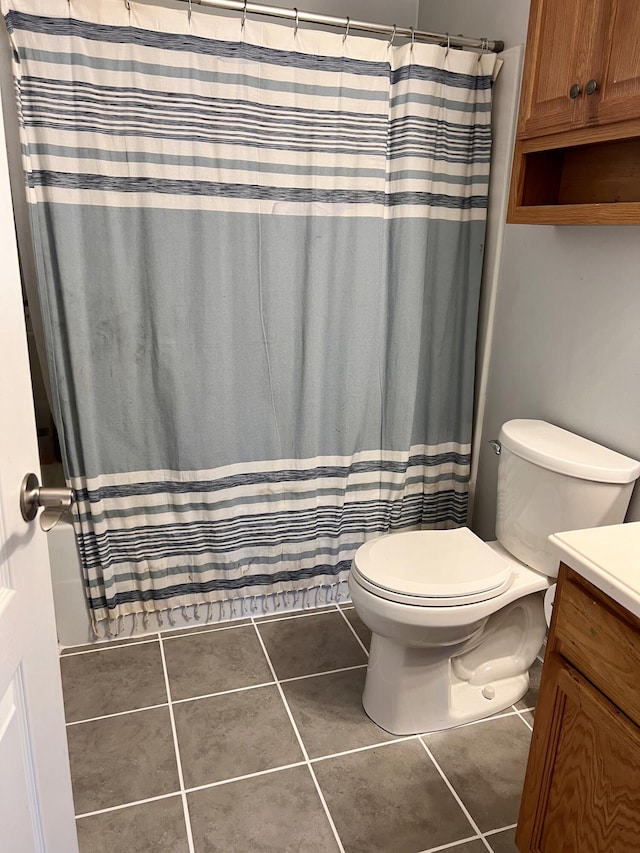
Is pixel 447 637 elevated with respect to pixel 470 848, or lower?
elevated

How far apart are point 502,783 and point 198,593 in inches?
44.6

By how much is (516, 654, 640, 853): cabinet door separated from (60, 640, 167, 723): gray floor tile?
1.13 meters

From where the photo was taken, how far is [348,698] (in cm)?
203

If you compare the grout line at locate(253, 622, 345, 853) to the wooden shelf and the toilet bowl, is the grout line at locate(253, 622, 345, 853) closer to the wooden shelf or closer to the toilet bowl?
the toilet bowl

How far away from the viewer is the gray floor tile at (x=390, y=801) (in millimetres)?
1583

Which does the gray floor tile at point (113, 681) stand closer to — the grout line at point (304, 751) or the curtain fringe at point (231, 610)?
the curtain fringe at point (231, 610)

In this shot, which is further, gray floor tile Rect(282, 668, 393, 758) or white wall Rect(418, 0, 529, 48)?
white wall Rect(418, 0, 529, 48)

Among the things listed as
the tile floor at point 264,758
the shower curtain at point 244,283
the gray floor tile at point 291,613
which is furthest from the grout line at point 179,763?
the gray floor tile at point 291,613

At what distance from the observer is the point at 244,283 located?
2066 millimetres

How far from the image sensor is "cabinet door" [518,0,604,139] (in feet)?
5.11

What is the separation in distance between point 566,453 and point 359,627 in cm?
100

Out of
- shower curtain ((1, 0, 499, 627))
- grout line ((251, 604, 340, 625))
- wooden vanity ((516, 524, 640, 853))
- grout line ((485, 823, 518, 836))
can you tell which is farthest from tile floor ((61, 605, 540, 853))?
wooden vanity ((516, 524, 640, 853))

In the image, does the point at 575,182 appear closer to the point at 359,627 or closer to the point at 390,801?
the point at 359,627

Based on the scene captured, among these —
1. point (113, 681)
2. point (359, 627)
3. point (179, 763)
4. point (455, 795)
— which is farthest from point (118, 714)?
point (455, 795)
